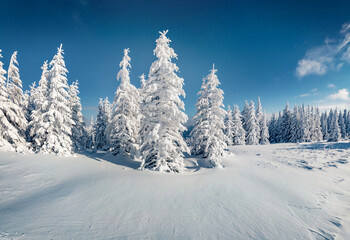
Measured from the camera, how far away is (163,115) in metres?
12.4

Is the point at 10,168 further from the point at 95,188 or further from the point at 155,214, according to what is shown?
the point at 155,214

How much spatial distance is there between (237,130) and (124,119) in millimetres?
32096

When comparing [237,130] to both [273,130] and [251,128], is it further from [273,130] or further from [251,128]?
[273,130]

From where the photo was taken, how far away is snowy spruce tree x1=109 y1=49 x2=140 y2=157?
18.1m

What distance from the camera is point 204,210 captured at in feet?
21.7

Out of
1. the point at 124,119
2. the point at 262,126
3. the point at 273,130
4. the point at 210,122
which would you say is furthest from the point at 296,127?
the point at 124,119

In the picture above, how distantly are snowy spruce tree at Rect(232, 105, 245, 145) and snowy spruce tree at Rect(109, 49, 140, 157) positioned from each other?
98.7 ft

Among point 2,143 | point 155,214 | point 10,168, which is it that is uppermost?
point 2,143

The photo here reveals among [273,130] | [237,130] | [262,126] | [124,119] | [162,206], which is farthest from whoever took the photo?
[273,130]

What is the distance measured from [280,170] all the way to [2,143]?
2710cm

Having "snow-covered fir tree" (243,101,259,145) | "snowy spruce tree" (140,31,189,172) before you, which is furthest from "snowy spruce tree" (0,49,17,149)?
"snow-covered fir tree" (243,101,259,145)

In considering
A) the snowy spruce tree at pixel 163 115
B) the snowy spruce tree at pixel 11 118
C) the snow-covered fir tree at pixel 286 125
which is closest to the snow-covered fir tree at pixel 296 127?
the snow-covered fir tree at pixel 286 125

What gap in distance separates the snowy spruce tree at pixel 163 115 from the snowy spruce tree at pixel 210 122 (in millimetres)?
7580

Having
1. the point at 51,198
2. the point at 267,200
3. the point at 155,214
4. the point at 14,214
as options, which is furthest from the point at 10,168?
the point at 267,200
